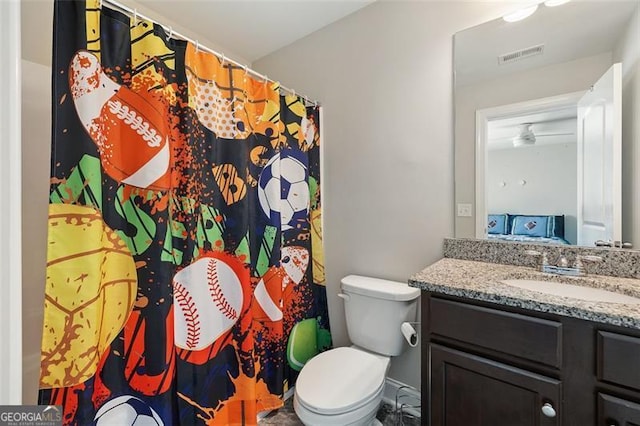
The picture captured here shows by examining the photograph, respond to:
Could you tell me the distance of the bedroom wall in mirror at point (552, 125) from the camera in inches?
47.0

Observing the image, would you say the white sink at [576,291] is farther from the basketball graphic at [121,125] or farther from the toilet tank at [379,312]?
the basketball graphic at [121,125]

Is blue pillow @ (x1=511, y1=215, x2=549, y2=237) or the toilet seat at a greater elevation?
blue pillow @ (x1=511, y1=215, x2=549, y2=237)

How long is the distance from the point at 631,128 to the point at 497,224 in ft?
2.00

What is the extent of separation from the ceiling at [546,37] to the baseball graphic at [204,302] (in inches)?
62.1

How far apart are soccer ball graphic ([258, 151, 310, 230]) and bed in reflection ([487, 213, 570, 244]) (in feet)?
3.52

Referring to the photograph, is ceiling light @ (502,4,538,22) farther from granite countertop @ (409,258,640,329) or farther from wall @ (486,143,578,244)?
granite countertop @ (409,258,640,329)

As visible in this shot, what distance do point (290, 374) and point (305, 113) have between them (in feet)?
5.53

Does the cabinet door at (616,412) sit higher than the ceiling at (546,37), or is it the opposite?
the ceiling at (546,37)

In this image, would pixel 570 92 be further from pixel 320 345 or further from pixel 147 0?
pixel 147 0

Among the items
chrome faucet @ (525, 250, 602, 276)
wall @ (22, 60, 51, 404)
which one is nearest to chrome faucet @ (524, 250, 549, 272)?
chrome faucet @ (525, 250, 602, 276)

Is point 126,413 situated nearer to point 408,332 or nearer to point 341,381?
point 341,381

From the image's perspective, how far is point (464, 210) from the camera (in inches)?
60.8

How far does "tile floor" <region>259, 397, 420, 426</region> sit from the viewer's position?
5.36 feet

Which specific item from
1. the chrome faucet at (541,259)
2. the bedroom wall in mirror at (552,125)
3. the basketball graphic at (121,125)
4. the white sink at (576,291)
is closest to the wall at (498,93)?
the bedroom wall in mirror at (552,125)
